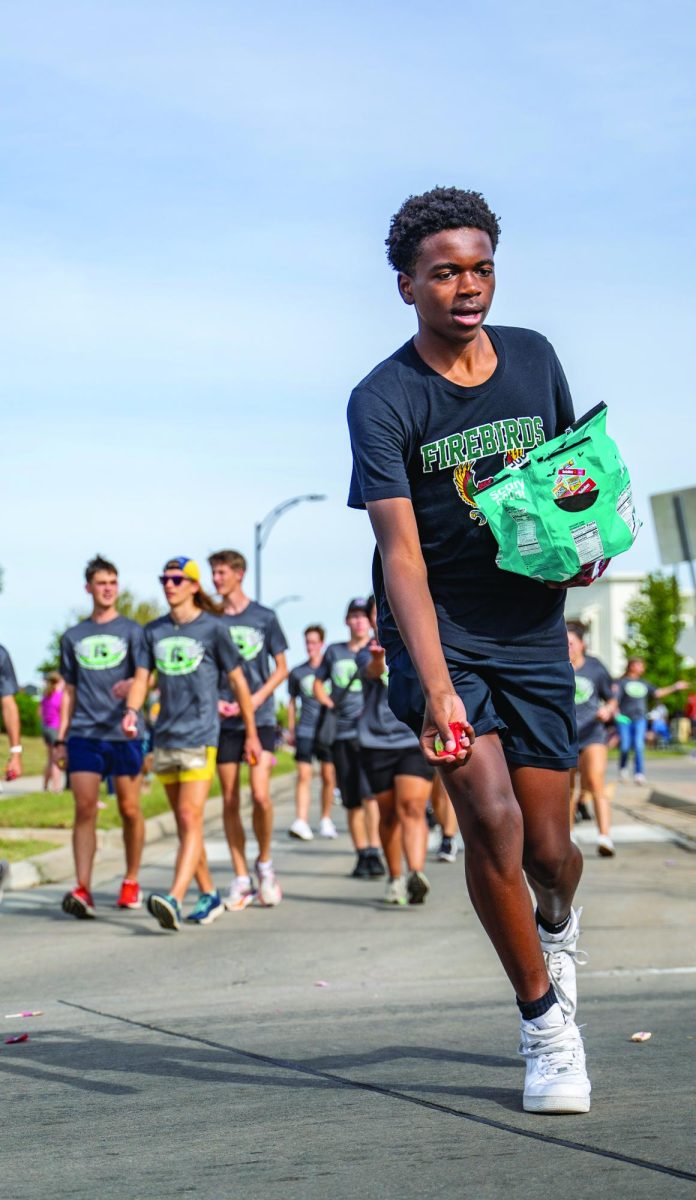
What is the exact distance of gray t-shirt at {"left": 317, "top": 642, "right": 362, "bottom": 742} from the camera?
44.6ft

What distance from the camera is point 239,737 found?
10.5 meters

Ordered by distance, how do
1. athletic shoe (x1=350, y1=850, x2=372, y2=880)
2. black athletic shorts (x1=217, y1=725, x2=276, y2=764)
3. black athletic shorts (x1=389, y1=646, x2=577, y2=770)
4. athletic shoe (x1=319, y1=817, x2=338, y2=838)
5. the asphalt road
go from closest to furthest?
the asphalt road, black athletic shorts (x1=389, y1=646, x2=577, y2=770), black athletic shorts (x1=217, y1=725, x2=276, y2=764), athletic shoe (x1=350, y1=850, x2=372, y2=880), athletic shoe (x1=319, y1=817, x2=338, y2=838)

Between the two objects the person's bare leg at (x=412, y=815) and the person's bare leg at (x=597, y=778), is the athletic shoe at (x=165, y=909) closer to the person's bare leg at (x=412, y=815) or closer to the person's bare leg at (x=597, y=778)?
the person's bare leg at (x=412, y=815)

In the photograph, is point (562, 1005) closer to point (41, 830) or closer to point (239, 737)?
point (239, 737)

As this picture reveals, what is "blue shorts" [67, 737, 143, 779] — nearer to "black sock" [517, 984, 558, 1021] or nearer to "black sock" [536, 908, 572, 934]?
"black sock" [536, 908, 572, 934]

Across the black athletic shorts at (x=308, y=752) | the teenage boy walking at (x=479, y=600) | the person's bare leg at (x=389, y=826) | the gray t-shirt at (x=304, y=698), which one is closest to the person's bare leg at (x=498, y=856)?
the teenage boy walking at (x=479, y=600)

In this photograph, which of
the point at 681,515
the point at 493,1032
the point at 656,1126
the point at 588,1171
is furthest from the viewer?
the point at 681,515

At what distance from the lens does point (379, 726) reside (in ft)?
35.5

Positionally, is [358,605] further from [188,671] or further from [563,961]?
[563,961]

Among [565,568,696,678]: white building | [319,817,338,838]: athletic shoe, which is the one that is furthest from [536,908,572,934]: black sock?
[565,568,696,678]: white building

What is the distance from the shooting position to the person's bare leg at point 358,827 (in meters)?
12.7

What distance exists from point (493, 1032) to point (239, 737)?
5.29 m

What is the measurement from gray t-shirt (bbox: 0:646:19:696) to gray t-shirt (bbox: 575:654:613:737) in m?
4.88

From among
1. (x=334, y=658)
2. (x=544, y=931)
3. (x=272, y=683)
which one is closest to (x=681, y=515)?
(x=334, y=658)
